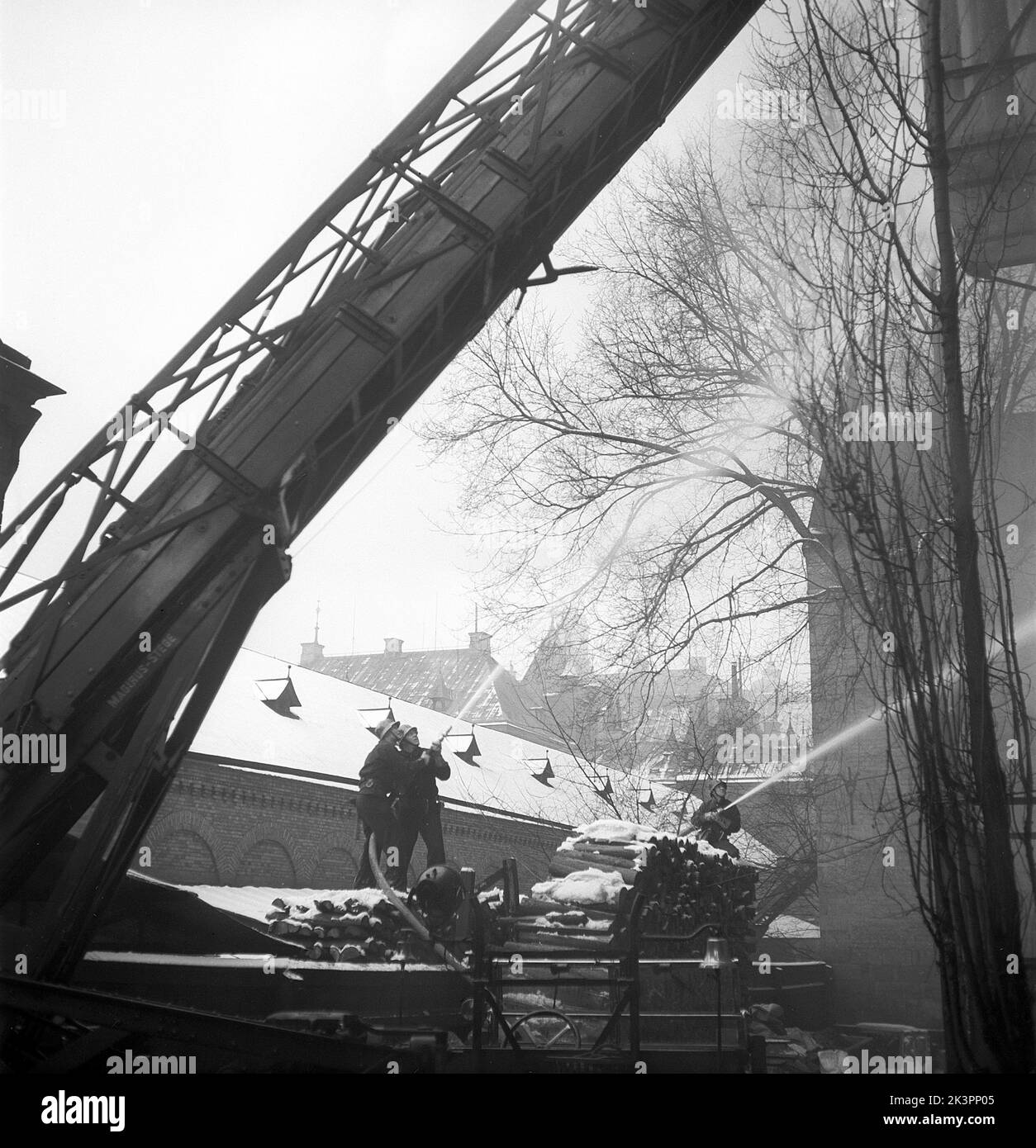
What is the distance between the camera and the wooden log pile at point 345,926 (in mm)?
7754

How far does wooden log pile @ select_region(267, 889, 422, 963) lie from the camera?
775 cm

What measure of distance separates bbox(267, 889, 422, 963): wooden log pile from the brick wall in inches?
348

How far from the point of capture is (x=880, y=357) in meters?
4.66

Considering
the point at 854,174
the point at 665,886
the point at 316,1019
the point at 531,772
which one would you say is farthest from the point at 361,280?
the point at 531,772

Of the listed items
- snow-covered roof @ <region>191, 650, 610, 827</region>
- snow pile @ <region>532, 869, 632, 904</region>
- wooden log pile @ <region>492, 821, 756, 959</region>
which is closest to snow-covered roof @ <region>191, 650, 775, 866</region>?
snow-covered roof @ <region>191, 650, 610, 827</region>

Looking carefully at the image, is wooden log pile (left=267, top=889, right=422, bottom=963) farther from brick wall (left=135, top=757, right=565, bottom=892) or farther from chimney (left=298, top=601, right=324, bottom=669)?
chimney (left=298, top=601, right=324, bottom=669)

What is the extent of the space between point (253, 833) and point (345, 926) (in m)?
11.7

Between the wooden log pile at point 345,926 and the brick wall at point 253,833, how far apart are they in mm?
8842

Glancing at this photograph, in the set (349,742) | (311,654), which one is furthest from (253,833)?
(311,654)

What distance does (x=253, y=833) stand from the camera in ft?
62.8

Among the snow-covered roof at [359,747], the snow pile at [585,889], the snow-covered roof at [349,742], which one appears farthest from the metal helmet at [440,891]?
the snow-covered roof at [349,742]

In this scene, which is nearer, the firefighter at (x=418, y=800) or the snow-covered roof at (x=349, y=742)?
the firefighter at (x=418, y=800)

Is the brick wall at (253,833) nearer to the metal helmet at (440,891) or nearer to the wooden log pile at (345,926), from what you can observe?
the wooden log pile at (345,926)
